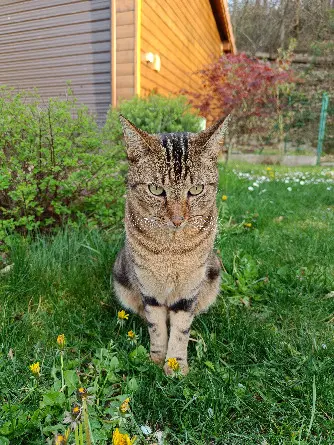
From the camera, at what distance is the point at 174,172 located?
153cm

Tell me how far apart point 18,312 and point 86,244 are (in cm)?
89

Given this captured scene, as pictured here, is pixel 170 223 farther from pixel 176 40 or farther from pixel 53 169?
pixel 176 40

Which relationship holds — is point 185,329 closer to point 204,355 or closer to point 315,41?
point 204,355

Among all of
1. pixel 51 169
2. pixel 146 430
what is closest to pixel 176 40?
pixel 51 169

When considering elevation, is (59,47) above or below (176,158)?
above

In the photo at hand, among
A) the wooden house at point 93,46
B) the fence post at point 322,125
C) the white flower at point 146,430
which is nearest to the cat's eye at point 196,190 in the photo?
the white flower at point 146,430

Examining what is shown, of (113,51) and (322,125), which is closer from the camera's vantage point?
(113,51)

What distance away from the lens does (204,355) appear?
1798 mm

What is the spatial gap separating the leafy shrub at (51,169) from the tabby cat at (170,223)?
1183 mm

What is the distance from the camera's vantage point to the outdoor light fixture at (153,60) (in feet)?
19.6

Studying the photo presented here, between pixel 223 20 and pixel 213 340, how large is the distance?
1324cm

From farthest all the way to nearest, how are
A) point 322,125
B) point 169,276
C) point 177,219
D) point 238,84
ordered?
point 322,125 → point 238,84 → point 169,276 → point 177,219

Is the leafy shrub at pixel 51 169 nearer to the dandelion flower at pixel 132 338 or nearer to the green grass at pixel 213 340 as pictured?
the green grass at pixel 213 340

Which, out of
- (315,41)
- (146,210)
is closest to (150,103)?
(146,210)
